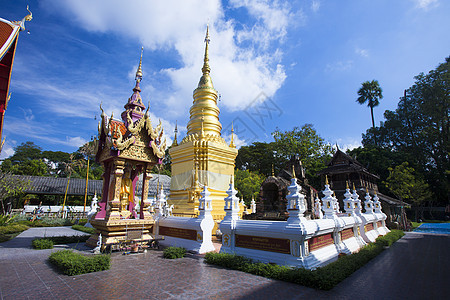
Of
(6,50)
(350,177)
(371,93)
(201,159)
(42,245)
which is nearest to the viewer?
(42,245)

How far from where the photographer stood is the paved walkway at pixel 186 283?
4.64 metres

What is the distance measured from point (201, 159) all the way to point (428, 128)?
1580 inches

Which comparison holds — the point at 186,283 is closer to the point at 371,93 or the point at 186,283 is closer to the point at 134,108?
the point at 134,108

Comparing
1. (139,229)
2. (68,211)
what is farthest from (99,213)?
(68,211)

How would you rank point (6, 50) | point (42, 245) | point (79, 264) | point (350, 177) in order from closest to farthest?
point (79, 264), point (42, 245), point (6, 50), point (350, 177)

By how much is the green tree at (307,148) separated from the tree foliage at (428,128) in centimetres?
1229

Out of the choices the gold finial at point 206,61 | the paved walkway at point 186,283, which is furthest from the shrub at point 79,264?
the gold finial at point 206,61

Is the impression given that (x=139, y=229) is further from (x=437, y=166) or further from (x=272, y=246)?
(x=437, y=166)

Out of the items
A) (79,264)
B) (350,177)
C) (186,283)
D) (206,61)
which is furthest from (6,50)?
(350,177)

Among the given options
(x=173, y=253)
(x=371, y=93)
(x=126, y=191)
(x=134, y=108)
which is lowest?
(x=173, y=253)

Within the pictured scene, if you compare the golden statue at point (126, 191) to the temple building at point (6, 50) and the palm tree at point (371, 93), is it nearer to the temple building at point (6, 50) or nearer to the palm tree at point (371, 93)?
the temple building at point (6, 50)

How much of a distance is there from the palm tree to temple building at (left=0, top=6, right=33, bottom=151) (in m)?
58.2

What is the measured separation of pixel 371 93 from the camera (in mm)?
52594

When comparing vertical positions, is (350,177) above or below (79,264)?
above
